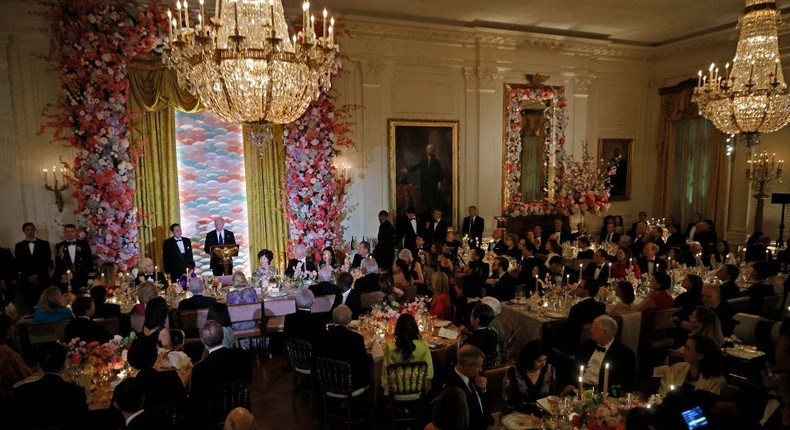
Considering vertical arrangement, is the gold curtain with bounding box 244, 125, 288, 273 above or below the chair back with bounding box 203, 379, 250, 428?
above

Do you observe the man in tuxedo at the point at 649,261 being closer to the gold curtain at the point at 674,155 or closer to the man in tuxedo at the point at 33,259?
the gold curtain at the point at 674,155

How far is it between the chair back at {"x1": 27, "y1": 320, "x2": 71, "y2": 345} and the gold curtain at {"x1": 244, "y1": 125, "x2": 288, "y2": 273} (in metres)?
5.12

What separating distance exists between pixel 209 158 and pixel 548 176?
889 centimetres

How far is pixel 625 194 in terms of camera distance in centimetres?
1534

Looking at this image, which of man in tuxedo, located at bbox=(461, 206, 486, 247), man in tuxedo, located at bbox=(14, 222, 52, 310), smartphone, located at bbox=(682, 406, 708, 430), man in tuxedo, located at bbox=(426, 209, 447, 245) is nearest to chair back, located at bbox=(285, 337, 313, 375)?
smartphone, located at bbox=(682, 406, 708, 430)

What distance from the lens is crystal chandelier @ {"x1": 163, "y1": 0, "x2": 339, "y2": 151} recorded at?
4590 mm

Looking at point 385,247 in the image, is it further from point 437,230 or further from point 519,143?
point 519,143

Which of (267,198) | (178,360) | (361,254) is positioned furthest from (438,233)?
(178,360)

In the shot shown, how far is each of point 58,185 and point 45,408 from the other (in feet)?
22.3

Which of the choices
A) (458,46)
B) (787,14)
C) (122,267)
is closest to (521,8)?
(458,46)

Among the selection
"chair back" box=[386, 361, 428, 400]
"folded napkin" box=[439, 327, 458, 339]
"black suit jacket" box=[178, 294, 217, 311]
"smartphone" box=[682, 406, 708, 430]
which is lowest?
"chair back" box=[386, 361, 428, 400]

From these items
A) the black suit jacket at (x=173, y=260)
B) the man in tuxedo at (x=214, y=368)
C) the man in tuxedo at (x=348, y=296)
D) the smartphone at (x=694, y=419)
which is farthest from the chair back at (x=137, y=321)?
the smartphone at (x=694, y=419)

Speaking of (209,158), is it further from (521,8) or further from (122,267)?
(521,8)

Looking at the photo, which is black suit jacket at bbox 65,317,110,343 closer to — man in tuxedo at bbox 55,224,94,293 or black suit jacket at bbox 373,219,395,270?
man in tuxedo at bbox 55,224,94,293
